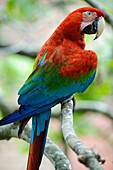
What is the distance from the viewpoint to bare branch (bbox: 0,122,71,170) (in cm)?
109

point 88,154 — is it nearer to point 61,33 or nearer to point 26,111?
point 26,111

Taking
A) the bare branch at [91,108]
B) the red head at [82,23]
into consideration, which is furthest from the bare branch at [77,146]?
the bare branch at [91,108]

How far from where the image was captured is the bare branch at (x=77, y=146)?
781 millimetres

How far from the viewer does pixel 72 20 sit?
5.38 feet

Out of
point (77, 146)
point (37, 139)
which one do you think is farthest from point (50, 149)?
point (77, 146)

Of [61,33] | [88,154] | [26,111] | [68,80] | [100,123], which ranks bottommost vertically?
[88,154]

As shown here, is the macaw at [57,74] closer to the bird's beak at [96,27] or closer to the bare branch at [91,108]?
the bird's beak at [96,27]

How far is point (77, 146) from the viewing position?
915 millimetres

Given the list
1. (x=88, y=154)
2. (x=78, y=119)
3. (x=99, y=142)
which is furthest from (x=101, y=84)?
(x=99, y=142)

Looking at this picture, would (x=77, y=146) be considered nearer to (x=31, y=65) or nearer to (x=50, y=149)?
(x=50, y=149)

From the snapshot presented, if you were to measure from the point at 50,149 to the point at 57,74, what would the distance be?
446 mm

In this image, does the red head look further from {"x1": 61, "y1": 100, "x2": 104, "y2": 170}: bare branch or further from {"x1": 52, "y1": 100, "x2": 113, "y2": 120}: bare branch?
{"x1": 52, "y1": 100, "x2": 113, "y2": 120}: bare branch

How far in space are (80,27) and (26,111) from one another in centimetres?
64

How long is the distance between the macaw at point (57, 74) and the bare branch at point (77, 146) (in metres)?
0.13
